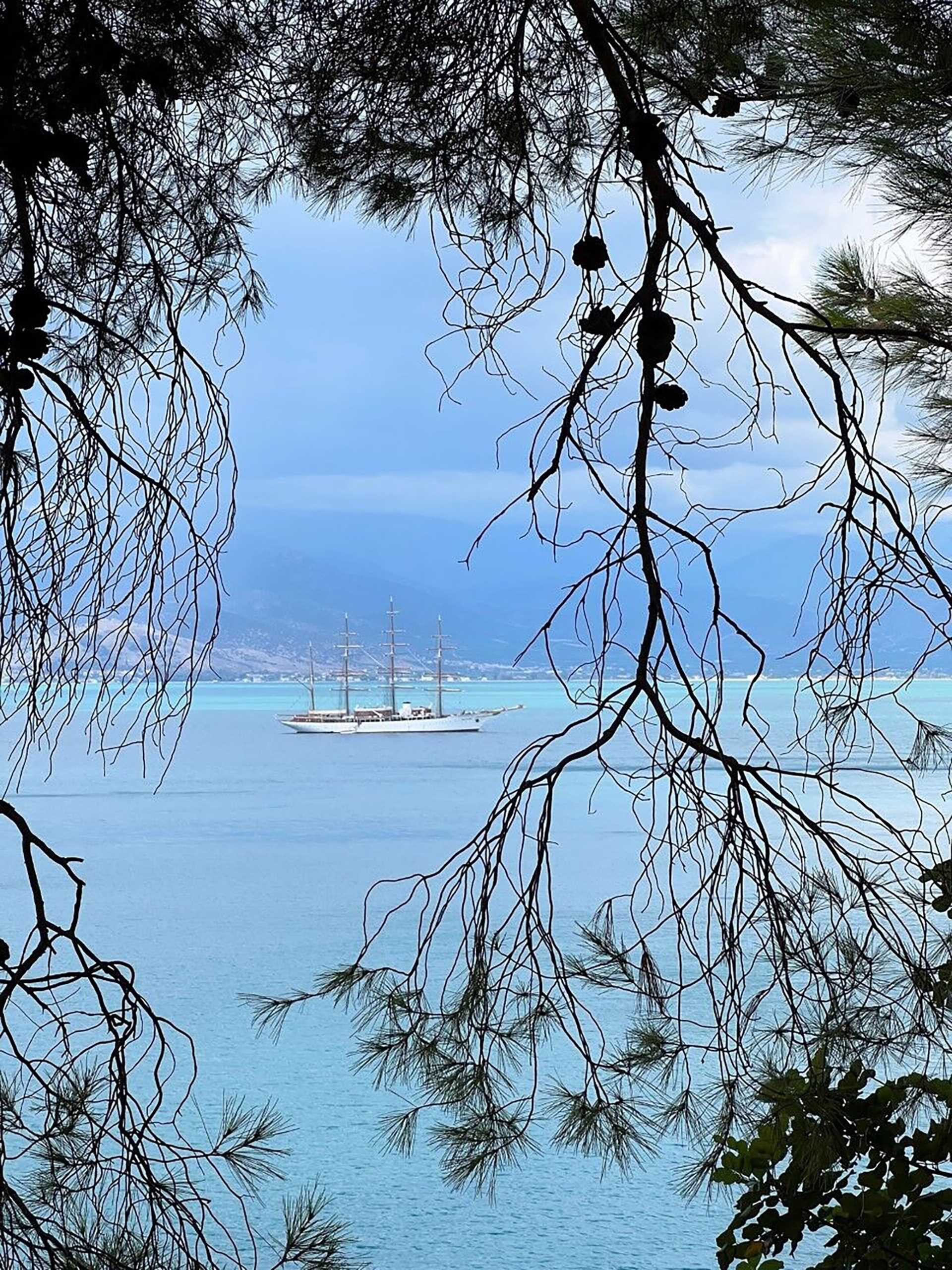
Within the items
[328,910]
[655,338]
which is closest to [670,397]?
[655,338]

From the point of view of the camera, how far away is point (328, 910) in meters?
15.7

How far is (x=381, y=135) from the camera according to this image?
148cm

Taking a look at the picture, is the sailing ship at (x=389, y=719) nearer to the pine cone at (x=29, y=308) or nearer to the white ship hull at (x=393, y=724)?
the white ship hull at (x=393, y=724)

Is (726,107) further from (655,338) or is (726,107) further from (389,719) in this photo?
(389,719)

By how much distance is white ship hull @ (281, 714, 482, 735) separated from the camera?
1039 inches

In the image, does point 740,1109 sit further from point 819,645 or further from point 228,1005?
point 228,1005

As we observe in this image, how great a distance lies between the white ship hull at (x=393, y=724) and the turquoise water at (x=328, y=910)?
0.57m

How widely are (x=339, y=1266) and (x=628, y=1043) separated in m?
0.36

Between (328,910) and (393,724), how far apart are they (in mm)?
10730

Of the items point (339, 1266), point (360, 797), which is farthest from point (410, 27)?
point (360, 797)

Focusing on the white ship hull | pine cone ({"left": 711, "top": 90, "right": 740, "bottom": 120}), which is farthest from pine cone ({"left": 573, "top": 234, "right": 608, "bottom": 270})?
the white ship hull

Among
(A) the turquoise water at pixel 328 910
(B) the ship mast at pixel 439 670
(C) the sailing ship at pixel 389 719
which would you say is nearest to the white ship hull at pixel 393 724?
(C) the sailing ship at pixel 389 719

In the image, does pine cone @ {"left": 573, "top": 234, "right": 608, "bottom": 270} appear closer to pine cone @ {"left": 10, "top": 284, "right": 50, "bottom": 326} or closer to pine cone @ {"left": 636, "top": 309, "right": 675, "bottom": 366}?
pine cone @ {"left": 636, "top": 309, "right": 675, "bottom": 366}

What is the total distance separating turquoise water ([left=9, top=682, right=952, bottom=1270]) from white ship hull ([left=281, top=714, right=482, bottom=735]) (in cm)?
57
